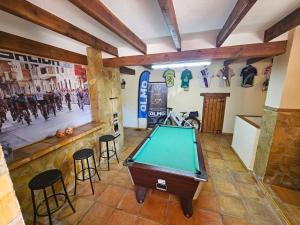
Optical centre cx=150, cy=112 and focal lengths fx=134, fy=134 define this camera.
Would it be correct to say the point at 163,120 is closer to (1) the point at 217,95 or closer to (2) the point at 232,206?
(1) the point at 217,95

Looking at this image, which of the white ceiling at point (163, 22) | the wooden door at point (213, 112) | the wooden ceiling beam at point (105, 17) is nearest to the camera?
the wooden ceiling beam at point (105, 17)

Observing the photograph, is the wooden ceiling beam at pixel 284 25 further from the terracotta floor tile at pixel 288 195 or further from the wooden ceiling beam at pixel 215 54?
the terracotta floor tile at pixel 288 195

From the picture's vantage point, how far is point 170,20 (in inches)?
56.6

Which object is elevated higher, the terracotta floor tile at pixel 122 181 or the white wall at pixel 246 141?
the white wall at pixel 246 141

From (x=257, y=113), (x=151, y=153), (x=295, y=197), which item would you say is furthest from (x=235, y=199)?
(x=257, y=113)

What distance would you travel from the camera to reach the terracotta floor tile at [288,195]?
6.84 ft

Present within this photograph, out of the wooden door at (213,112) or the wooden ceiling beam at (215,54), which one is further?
the wooden door at (213,112)

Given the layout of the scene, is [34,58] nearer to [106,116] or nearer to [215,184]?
[106,116]

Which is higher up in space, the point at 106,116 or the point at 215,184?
the point at 106,116

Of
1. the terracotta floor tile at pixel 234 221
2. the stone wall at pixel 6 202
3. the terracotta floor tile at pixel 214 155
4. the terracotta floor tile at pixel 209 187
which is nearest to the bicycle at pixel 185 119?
the terracotta floor tile at pixel 214 155

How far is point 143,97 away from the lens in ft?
17.0

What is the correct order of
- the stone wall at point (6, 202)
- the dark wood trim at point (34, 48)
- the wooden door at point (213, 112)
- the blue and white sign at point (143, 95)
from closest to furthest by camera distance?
1. the stone wall at point (6, 202)
2. the dark wood trim at point (34, 48)
3. the wooden door at point (213, 112)
4. the blue and white sign at point (143, 95)

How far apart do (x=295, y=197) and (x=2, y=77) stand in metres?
4.55

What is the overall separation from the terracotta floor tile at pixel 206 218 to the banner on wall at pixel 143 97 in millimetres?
3818
